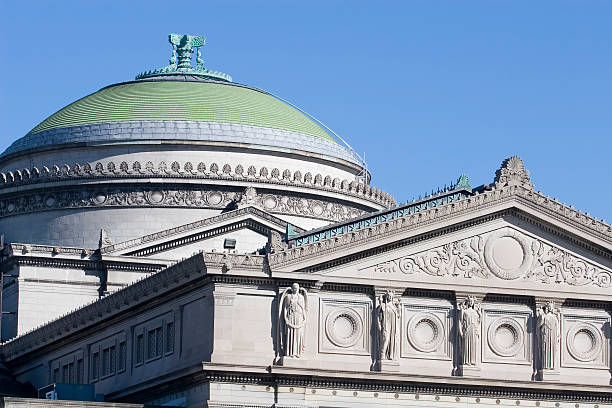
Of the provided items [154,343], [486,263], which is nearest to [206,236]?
[154,343]

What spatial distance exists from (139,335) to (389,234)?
12.4 meters

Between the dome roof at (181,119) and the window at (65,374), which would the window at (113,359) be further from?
the dome roof at (181,119)

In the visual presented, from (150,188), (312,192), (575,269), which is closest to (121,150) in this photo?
(150,188)

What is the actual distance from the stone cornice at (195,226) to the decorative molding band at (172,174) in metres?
4.61

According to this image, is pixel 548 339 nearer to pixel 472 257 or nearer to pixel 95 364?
pixel 472 257

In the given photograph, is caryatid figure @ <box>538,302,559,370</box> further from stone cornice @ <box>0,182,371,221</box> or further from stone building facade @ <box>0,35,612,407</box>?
stone cornice @ <box>0,182,371,221</box>

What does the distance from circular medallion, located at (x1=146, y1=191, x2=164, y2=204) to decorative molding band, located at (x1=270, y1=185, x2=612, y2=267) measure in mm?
31495

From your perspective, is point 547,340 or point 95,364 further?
point 95,364

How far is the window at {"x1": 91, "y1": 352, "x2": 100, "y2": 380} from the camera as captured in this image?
292 ft

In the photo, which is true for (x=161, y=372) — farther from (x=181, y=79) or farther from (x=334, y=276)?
(x=181, y=79)

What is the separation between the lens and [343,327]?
7900cm

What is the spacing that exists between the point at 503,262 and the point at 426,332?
4540mm

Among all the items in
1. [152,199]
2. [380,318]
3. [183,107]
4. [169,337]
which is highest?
[183,107]

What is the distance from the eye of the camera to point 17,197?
11256 cm
